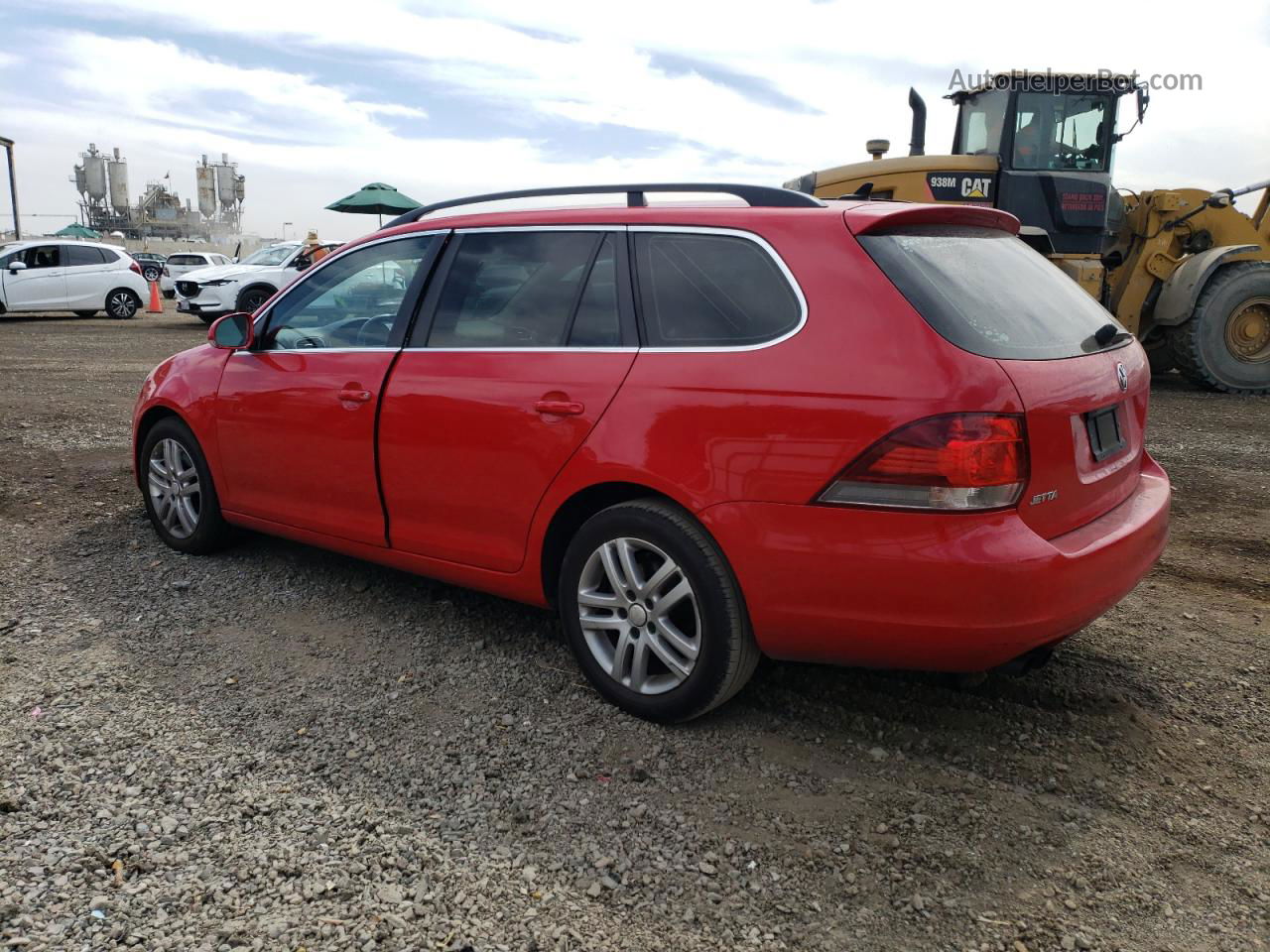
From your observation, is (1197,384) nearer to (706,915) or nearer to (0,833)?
(706,915)

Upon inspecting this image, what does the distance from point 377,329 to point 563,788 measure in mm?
2018

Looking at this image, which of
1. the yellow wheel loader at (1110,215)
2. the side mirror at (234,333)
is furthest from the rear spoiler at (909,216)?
the yellow wheel loader at (1110,215)

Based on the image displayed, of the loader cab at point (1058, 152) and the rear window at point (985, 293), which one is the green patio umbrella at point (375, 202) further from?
the rear window at point (985, 293)

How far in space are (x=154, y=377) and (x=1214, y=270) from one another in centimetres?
1029

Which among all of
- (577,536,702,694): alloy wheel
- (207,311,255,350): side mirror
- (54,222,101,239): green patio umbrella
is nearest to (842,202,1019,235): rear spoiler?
(577,536,702,694): alloy wheel

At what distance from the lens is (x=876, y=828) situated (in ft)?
8.84

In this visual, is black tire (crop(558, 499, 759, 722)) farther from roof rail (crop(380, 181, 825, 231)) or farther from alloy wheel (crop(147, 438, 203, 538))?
alloy wheel (crop(147, 438, 203, 538))

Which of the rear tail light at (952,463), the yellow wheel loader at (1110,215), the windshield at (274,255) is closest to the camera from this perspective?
the rear tail light at (952,463)

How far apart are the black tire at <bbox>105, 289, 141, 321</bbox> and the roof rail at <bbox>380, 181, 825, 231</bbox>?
64.1 feet

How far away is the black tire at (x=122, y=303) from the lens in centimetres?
2073

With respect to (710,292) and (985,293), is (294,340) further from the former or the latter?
(985,293)

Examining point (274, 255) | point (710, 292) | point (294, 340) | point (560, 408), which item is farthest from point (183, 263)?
point (710, 292)

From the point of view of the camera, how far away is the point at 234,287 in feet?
61.2

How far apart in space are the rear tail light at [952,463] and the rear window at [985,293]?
224mm
